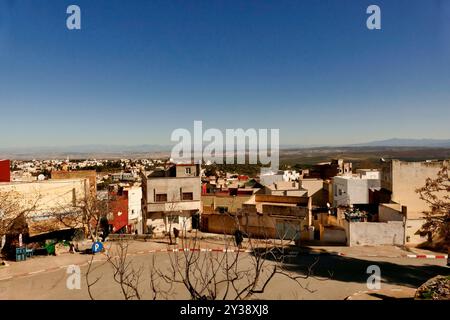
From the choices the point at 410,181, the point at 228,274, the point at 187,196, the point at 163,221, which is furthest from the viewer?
A: the point at 187,196

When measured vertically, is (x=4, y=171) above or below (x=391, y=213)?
above

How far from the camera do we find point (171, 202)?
24.6m

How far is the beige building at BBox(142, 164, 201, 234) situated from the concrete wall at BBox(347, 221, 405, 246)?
10831mm

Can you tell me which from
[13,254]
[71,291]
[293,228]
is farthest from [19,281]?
[293,228]

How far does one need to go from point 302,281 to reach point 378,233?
28.7 feet

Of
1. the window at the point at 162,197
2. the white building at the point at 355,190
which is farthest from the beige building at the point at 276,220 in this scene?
the white building at the point at 355,190

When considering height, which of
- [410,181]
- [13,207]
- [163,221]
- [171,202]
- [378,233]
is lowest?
[163,221]

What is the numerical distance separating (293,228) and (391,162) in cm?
994

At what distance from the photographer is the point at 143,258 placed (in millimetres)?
17375

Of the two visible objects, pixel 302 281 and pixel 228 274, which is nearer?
pixel 228 274

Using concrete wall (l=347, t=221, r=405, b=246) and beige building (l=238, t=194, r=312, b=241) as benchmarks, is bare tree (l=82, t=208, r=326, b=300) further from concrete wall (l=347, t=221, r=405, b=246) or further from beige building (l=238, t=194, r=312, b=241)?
concrete wall (l=347, t=221, r=405, b=246)

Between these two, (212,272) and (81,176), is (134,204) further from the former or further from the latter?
(212,272)

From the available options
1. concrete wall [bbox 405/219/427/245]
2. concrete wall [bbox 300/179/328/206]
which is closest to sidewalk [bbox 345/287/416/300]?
concrete wall [bbox 405/219/427/245]

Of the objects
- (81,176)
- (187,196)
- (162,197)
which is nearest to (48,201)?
(81,176)
